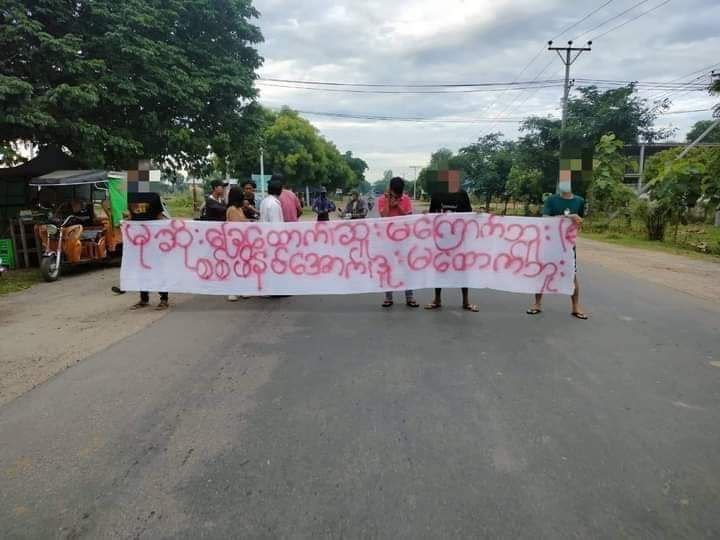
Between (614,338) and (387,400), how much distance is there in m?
3.03

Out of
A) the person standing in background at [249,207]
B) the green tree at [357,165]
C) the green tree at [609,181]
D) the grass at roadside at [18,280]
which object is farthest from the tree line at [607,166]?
the green tree at [357,165]

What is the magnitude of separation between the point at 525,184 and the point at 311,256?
1035 inches

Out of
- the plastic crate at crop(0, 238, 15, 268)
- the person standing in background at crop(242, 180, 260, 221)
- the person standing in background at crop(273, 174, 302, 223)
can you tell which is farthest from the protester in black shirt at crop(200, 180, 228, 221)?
the plastic crate at crop(0, 238, 15, 268)

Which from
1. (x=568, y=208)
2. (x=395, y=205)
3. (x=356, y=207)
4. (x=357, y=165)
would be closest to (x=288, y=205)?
(x=395, y=205)

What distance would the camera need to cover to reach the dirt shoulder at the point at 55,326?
4.77 m

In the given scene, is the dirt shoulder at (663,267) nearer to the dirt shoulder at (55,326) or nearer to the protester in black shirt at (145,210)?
the protester in black shirt at (145,210)

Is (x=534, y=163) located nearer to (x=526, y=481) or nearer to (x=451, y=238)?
(x=451, y=238)

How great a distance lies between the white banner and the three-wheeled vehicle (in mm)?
3526

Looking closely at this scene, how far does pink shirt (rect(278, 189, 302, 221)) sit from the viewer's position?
26.8 ft

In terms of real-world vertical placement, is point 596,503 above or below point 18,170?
below

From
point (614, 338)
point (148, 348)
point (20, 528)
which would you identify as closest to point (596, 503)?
point (20, 528)

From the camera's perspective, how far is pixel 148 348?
5316 mm

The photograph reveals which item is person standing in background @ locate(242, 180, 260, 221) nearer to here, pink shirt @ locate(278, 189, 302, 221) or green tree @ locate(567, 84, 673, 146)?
pink shirt @ locate(278, 189, 302, 221)

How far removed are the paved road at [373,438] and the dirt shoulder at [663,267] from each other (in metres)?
3.87
